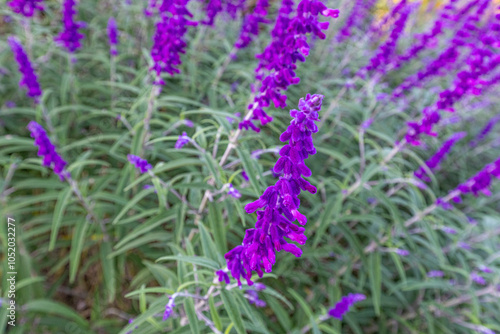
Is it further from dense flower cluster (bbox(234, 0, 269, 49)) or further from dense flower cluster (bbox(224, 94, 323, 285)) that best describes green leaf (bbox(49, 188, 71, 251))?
dense flower cluster (bbox(234, 0, 269, 49))

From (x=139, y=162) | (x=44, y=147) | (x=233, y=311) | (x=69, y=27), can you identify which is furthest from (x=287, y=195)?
(x=69, y=27)

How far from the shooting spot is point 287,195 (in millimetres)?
1404

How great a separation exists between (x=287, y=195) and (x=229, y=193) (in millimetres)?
993

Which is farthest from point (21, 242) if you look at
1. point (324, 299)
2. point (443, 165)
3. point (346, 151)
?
point (443, 165)

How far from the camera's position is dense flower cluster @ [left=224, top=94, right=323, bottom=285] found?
1.34 metres

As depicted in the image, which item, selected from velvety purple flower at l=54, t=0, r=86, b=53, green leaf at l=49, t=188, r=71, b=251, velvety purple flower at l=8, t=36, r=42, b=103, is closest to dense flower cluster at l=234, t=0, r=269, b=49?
velvety purple flower at l=54, t=0, r=86, b=53

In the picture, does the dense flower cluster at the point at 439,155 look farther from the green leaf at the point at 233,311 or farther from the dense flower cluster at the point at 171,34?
the dense flower cluster at the point at 171,34

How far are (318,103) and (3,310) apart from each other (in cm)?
331

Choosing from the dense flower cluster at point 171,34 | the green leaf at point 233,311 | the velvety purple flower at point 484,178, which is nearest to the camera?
the green leaf at point 233,311

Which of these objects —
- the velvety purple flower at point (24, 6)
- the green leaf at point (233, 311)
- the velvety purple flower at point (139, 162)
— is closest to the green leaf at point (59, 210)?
the velvety purple flower at point (139, 162)

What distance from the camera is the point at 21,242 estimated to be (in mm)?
3586

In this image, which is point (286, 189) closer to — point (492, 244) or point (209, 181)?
point (209, 181)

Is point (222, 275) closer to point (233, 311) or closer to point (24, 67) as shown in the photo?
point (233, 311)

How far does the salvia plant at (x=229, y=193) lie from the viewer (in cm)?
221
